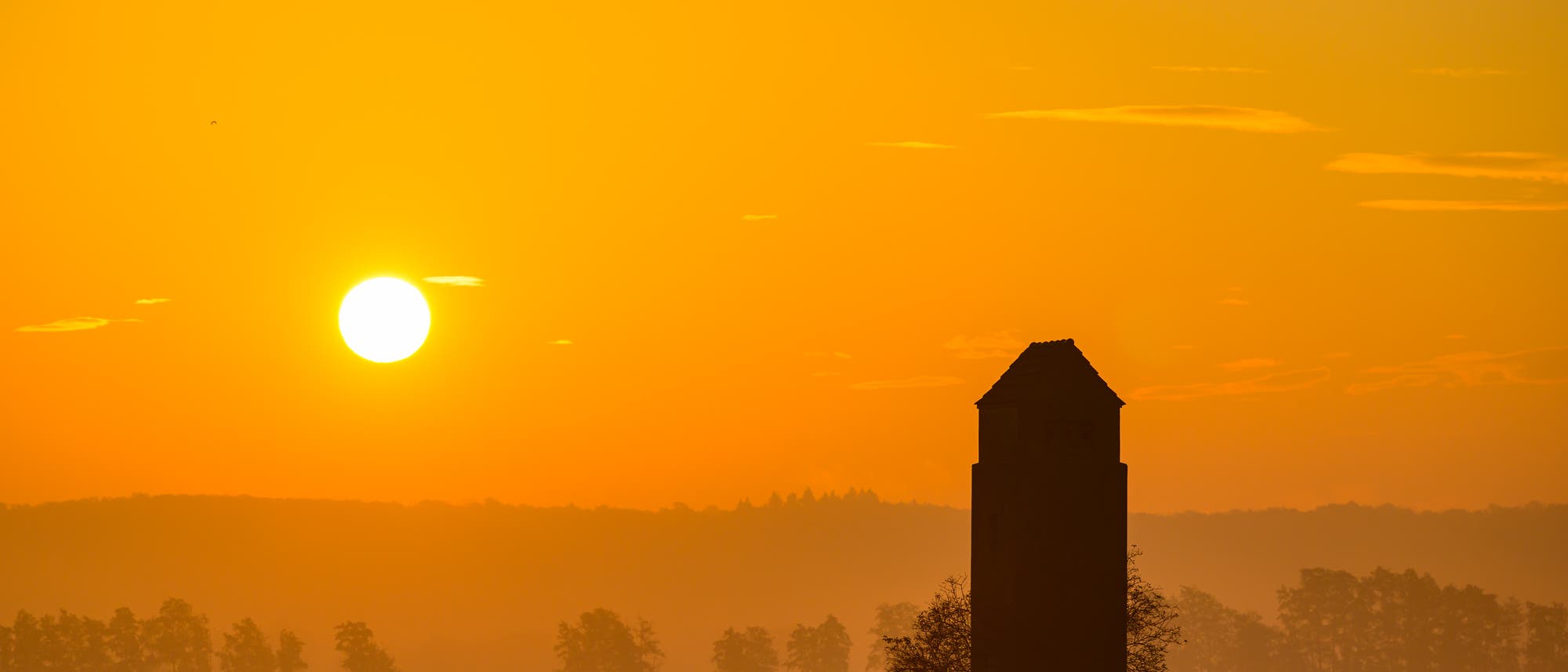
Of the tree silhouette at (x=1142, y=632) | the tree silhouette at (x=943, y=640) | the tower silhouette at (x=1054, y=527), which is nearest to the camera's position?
the tower silhouette at (x=1054, y=527)

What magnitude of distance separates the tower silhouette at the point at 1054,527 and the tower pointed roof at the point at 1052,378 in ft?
0.12

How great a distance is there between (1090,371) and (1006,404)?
2984mm

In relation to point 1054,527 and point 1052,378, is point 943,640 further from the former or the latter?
point 1052,378

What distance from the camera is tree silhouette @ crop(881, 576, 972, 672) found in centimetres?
6688

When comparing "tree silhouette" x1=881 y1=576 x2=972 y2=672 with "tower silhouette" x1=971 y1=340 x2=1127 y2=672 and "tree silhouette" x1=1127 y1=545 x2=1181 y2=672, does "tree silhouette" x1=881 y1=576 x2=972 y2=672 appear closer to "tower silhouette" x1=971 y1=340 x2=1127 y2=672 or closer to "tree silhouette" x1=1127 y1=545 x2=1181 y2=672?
"tower silhouette" x1=971 y1=340 x2=1127 y2=672

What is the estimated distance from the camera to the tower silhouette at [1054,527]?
61.6m

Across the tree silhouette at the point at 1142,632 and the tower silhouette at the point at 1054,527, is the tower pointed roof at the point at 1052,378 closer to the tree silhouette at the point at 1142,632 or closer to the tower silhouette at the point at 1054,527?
the tower silhouette at the point at 1054,527

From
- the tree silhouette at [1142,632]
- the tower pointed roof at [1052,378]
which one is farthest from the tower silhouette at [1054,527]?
the tree silhouette at [1142,632]

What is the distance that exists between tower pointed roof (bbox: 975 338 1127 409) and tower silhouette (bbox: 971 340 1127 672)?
0.04 m

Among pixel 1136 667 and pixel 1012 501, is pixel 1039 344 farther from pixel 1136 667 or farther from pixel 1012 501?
pixel 1136 667

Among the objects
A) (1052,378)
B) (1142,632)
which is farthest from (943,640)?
(1052,378)

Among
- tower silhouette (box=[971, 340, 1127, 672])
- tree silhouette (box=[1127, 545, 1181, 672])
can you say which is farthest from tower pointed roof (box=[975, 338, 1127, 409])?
tree silhouette (box=[1127, 545, 1181, 672])

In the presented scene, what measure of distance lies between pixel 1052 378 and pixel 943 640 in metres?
11.2

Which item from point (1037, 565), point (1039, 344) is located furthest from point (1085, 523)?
point (1039, 344)
